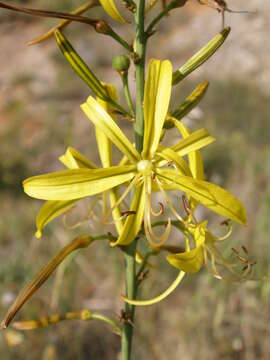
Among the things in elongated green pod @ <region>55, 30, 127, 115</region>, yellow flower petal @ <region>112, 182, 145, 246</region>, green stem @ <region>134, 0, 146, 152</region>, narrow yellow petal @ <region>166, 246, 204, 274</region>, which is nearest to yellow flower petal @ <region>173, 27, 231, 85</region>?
green stem @ <region>134, 0, 146, 152</region>

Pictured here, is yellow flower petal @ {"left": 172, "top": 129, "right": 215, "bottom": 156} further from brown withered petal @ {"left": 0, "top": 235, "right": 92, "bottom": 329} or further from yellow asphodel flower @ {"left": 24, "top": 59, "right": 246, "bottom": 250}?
brown withered petal @ {"left": 0, "top": 235, "right": 92, "bottom": 329}

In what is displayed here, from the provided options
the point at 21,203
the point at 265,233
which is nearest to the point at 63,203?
the point at 265,233

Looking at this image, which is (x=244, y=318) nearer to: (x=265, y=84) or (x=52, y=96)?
(x=265, y=84)

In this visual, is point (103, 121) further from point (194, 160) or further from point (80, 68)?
point (194, 160)

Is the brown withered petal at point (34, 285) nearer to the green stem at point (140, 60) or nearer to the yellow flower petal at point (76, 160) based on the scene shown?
the yellow flower petal at point (76, 160)

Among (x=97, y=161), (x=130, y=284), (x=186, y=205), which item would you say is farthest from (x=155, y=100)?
(x=97, y=161)

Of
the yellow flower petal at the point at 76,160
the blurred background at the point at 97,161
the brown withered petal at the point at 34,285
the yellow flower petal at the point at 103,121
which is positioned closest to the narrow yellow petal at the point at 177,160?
the yellow flower petal at the point at 103,121
